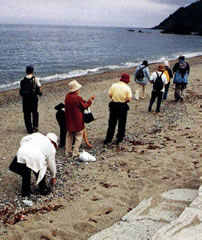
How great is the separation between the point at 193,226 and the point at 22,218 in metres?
2.77

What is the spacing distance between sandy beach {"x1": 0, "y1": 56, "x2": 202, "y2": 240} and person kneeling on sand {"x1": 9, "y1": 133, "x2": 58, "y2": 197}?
1.95 feet

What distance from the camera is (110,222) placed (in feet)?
16.0

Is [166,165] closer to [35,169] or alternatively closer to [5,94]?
[35,169]

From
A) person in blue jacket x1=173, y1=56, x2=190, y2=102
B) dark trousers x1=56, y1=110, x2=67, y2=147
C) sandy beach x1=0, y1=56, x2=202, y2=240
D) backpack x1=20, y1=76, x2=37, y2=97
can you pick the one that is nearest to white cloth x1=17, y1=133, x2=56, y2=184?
sandy beach x1=0, y1=56, x2=202, y2=240

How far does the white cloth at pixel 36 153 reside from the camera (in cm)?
508

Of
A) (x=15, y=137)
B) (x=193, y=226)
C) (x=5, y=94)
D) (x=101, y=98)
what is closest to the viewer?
(x=193, y=226)

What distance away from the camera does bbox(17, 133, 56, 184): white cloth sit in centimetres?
508

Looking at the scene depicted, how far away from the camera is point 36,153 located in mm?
5098

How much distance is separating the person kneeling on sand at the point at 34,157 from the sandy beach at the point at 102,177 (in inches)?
23.4

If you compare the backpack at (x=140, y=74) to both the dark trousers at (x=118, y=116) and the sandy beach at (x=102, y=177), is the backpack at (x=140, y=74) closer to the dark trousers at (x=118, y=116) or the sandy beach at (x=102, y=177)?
the sandy beach at (x=102, y=177)

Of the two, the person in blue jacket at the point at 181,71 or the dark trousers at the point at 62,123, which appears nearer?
the dark trousers at the point at 62,123

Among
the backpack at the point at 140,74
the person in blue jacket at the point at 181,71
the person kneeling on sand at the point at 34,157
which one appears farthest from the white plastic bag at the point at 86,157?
the person in blue jacket at the point at 181,71

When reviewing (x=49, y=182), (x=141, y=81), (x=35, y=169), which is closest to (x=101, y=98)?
(x=141, y=81)

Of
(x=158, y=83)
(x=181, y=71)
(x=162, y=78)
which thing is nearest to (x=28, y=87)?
(x=158, y=83)
